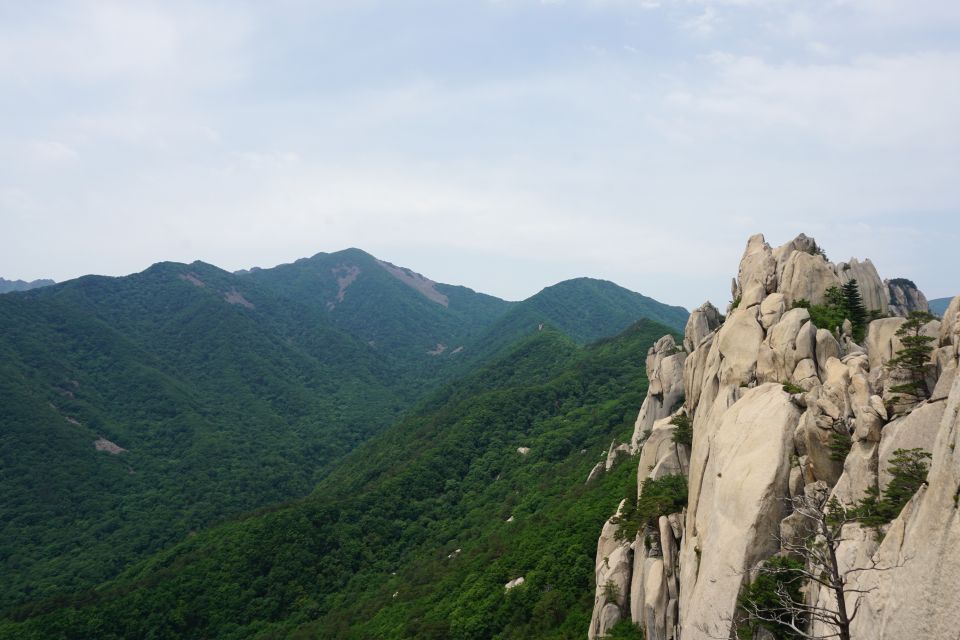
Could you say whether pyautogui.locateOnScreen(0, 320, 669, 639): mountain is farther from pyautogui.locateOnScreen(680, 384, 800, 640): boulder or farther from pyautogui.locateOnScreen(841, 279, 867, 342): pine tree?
pyautogui.locateOnScreen(841, 279, 867, 342): pine tree

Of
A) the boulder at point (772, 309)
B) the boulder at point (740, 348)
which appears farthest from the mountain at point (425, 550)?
the boulder at point (772, 309)

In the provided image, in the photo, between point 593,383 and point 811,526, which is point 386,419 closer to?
point 593,383

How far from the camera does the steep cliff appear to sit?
16406mm

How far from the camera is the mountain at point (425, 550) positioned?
51.4 metres

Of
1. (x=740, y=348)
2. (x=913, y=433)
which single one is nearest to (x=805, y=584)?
(x=913, y=433)

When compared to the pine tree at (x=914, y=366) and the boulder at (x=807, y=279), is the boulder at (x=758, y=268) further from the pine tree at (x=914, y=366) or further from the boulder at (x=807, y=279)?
the pine tree at (x=914, y=366)

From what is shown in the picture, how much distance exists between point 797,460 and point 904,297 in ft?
91.5

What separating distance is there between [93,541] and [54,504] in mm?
17539

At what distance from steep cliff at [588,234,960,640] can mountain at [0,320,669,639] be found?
14186 mm

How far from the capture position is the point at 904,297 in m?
43.4

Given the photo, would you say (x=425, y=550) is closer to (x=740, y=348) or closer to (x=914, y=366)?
(x=740, y=348)

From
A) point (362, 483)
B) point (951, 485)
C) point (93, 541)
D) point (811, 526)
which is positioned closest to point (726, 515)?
point (811, 526)

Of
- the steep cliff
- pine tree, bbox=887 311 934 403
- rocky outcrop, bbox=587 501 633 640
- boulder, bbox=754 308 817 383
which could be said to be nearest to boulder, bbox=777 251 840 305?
the steep cliff

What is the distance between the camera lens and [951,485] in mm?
15602
